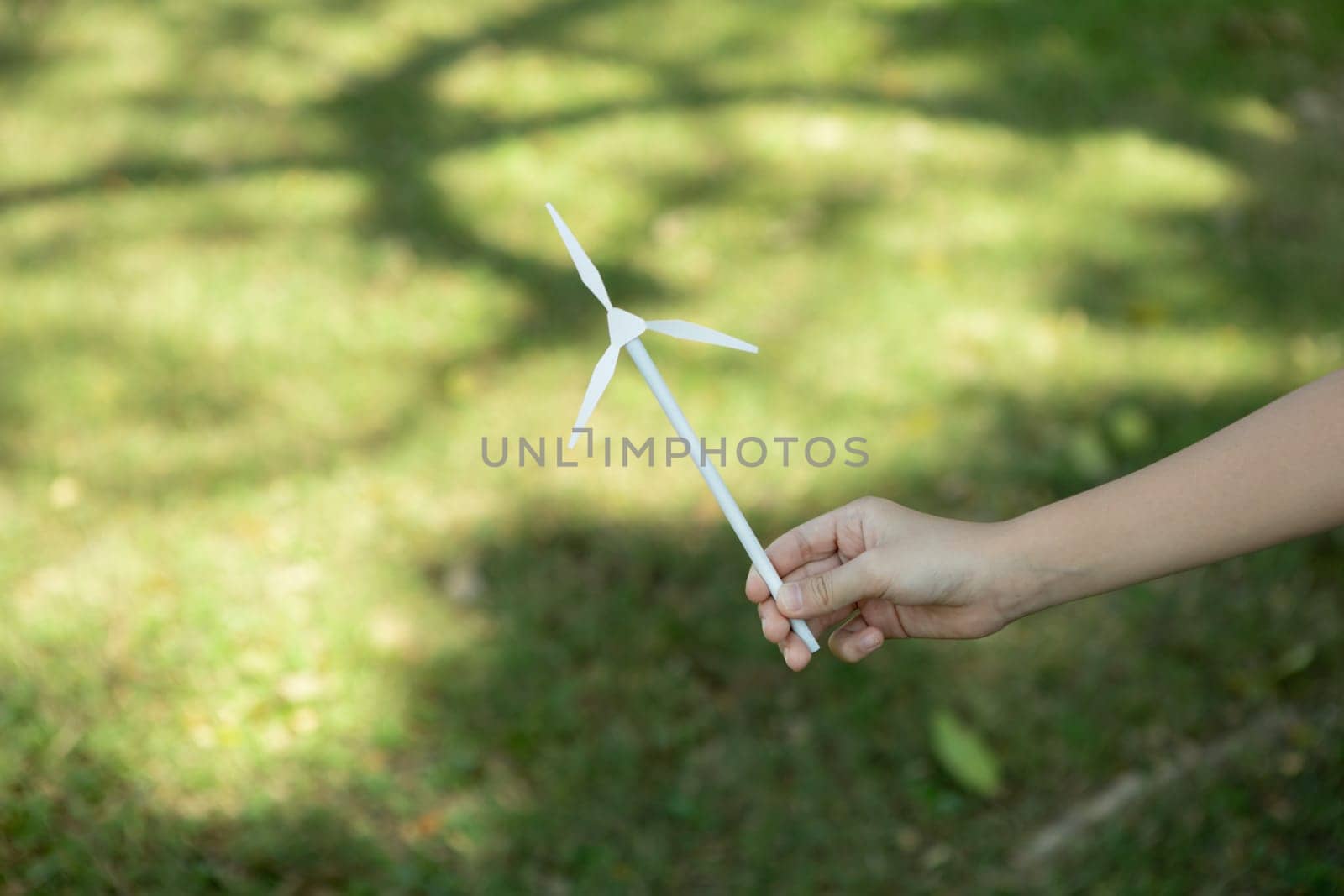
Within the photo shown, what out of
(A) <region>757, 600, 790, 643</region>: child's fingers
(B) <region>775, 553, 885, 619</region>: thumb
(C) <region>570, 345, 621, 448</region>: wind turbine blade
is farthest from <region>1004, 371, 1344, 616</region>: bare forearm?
(C) <region>570, 345, 621, 448</region>: wind turbine blade

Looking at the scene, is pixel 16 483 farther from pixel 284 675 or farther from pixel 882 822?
pixel 882 822

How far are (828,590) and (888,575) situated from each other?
0.09m

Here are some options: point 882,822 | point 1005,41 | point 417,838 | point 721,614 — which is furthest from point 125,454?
point 1005,41

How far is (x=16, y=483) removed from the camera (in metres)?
2.97

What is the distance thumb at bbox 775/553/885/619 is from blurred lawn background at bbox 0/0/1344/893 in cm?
90

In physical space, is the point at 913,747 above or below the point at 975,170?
below

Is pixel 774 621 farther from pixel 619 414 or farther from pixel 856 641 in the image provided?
pixel 619 414

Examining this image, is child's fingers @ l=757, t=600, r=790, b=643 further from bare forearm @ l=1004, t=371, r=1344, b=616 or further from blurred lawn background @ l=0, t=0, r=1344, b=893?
blurred lawn background @ l=0, t=0, r=1344, b=893

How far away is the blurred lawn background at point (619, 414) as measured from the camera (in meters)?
2.34

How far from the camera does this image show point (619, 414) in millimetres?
3275

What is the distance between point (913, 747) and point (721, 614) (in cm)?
55

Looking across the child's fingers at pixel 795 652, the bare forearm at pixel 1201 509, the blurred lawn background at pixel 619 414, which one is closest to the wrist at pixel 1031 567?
the bare forearm at pixel 1201 509

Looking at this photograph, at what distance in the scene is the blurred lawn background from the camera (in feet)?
7.67

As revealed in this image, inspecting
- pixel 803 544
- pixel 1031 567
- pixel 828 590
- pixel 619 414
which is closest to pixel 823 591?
pixel 828 590
